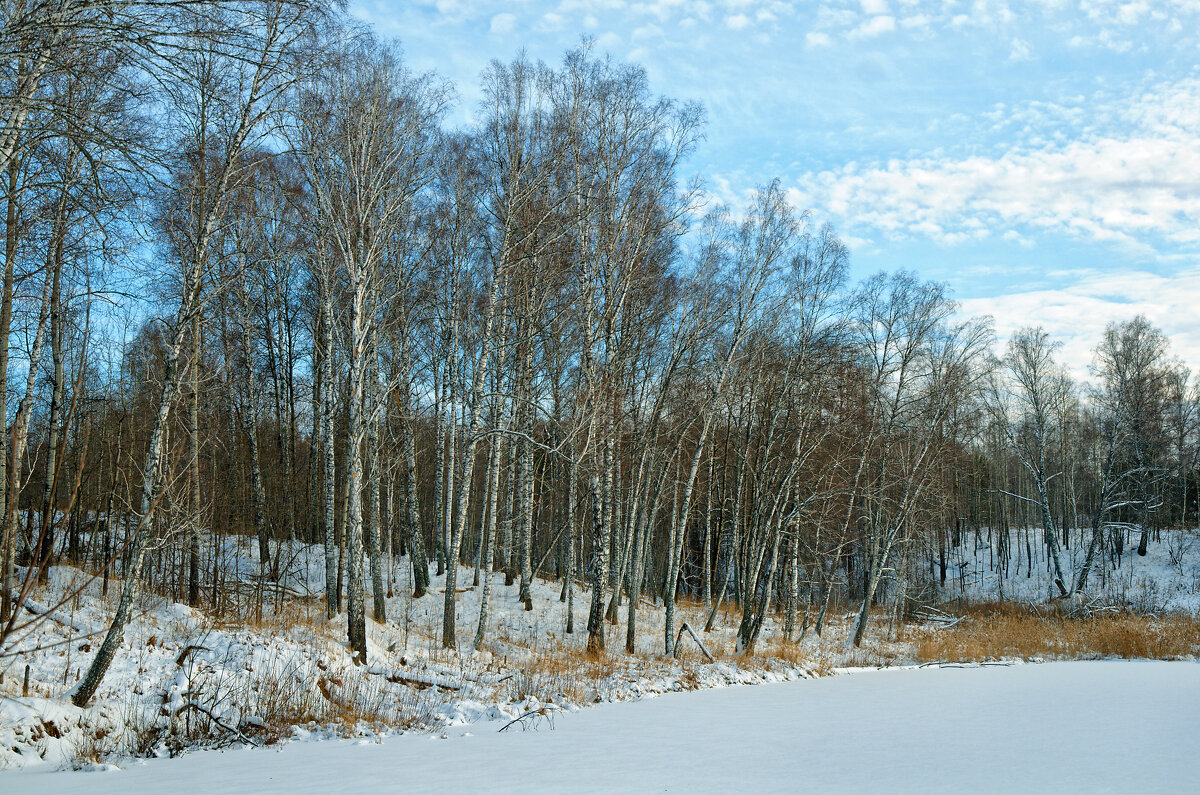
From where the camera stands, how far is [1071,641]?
17.8 meters

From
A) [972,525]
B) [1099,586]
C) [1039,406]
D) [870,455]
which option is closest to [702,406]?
[870,455]

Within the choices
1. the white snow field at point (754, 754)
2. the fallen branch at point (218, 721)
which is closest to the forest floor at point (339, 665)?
the fallen branch at point (218, 721)

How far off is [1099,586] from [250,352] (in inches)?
1267

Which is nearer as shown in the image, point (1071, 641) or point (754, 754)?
point (754, 754)

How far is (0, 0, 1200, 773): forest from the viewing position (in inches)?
225

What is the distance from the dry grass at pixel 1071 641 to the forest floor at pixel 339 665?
5 cm

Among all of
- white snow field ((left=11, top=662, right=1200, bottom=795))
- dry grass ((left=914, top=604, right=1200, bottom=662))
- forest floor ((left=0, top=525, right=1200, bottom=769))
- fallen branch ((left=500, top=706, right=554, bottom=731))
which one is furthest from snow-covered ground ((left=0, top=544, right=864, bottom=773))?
dry grass ((left=914, top=604, right=1200, bottom=662))

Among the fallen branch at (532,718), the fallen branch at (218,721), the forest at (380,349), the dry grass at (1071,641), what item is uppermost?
the forest at (380,349)

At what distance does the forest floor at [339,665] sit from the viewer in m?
6.43

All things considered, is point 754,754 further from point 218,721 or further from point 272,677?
point 272,677

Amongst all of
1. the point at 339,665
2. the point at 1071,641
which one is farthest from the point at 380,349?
the point at 1071,641

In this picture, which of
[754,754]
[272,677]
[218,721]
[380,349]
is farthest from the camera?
[380,349]

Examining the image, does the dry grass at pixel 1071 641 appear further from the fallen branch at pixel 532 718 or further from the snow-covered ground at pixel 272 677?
the fallen branch at pixel 532 718

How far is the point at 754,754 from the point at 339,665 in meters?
5.79
